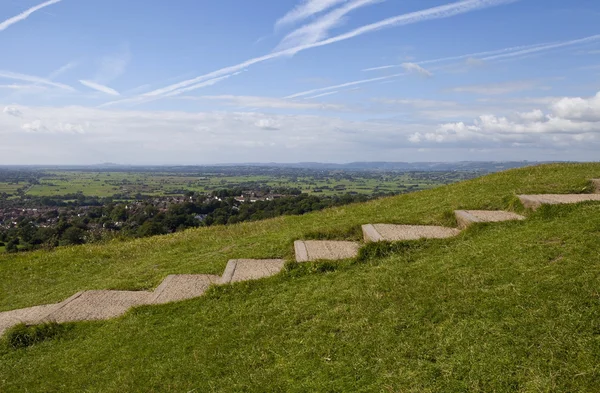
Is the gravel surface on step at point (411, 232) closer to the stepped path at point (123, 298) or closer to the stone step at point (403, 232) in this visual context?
the stone step at point (403, 232)

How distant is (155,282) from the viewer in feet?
32.7

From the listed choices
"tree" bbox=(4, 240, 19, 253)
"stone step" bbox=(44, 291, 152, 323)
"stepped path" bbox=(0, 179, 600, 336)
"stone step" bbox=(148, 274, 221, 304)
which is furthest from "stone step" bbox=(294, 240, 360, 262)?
"tree" bbox=(4, 240, 19, 253)

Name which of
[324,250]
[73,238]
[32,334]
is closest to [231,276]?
[324,250]

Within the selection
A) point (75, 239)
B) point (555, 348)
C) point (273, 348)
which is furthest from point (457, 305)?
point (75, 239)

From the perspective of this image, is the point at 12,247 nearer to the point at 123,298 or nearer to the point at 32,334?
the point at 123,298

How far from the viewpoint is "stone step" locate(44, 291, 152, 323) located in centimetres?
809

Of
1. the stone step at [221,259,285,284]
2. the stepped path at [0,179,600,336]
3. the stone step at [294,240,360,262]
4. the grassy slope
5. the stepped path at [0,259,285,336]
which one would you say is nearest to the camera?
the stepped path at [0,259,285,336]

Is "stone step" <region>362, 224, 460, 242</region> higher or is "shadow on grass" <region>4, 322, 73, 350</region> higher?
"stone step" <region>362, 224, 460, 242</region>

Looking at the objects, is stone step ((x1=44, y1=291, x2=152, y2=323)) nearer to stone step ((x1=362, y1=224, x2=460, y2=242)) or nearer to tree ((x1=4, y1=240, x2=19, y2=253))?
stone step ((x1=362, y1=224, x2=460, y2=242))

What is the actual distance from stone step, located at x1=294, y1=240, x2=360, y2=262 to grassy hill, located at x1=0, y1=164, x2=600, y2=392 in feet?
1.48

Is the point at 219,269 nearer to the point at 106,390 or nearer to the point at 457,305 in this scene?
the point at 106,390

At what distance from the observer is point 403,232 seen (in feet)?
33.2

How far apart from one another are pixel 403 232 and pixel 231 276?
13.9ft

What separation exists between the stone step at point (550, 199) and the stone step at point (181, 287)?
7.75m
